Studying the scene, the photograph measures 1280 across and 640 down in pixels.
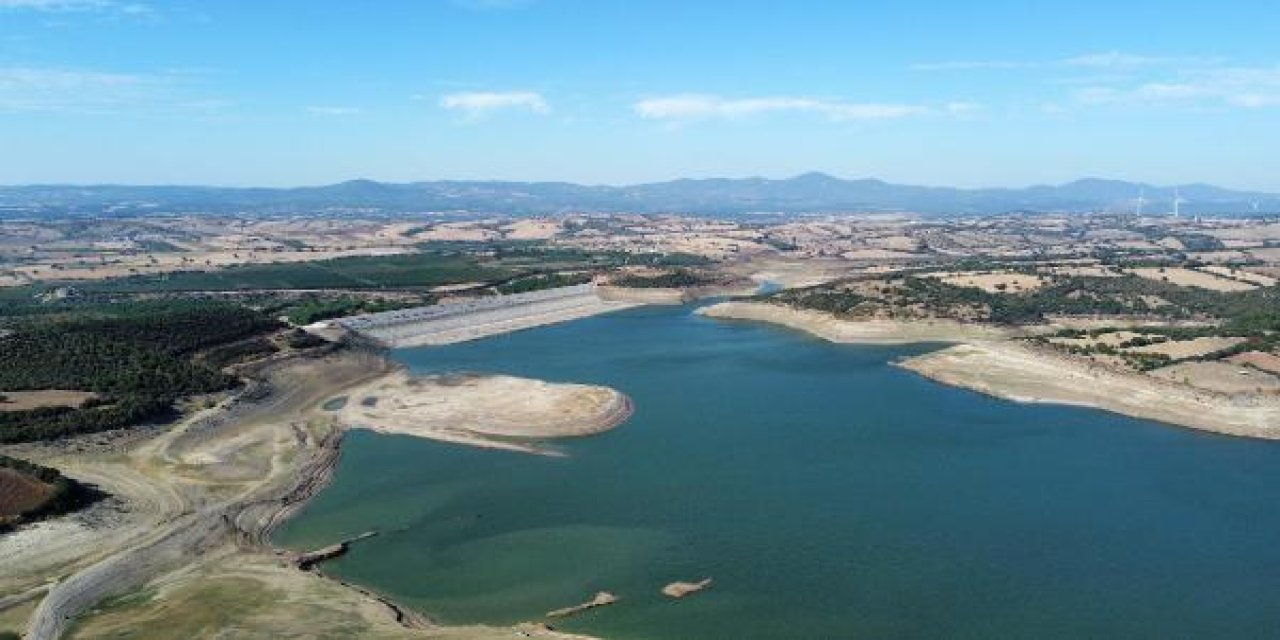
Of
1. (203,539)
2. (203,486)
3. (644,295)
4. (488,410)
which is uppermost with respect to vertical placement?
(644,295)

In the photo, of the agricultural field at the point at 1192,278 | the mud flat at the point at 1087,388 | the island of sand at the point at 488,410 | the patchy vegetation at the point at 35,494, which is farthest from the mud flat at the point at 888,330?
the patchy vegetation at the point at 35,494

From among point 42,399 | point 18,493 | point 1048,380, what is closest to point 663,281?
point 1048,380

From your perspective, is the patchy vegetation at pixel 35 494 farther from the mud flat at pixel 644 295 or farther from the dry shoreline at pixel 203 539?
the mud flat at pixel 644 295

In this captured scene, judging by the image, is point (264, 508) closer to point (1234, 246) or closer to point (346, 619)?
point (346, 619)

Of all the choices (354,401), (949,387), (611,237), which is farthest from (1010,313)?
(611,237)

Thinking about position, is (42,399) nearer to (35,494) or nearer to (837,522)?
(35,494)

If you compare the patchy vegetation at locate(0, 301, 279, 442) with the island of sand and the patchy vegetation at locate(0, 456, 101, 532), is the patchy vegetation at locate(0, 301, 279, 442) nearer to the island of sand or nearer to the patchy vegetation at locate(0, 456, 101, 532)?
the patchy vegetation at locate(0, 456, 101, 532)
